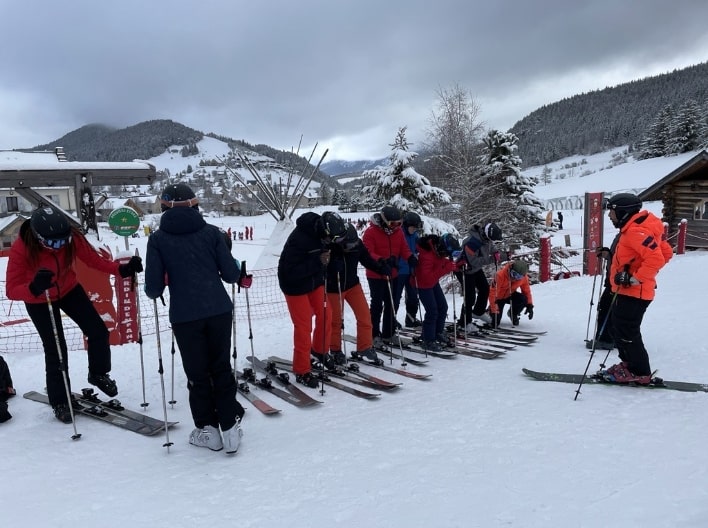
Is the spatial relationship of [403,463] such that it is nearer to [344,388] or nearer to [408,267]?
[344,388]

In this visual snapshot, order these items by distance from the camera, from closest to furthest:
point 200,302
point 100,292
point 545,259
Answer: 1. point 200,302
2. point 100,292
3. point 545,259

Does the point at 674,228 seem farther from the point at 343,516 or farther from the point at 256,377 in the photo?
the point at 343,516

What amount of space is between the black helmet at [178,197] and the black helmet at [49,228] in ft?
3.16

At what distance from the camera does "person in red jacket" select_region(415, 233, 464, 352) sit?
247 inches

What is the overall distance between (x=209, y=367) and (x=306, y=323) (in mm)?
1452

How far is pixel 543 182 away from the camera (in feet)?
297

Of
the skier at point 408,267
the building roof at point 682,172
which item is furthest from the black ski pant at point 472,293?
the building roof at point 682,172

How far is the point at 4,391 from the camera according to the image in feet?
14.8

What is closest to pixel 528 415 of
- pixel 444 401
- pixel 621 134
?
pixel 444 401

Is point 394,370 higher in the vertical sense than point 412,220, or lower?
lower

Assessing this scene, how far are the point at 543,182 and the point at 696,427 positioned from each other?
9518cm

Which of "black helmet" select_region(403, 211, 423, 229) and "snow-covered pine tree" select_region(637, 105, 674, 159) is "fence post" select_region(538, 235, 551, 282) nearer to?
"black helmet" select_region(403, 211, 423, 229)

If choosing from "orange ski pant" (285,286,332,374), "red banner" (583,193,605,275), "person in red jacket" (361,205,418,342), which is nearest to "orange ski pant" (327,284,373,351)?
"orange ski pant" (285,286,332,374)

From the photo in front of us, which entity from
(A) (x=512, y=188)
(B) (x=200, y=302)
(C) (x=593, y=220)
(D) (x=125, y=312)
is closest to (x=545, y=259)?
(C) (x=593, y=220)
